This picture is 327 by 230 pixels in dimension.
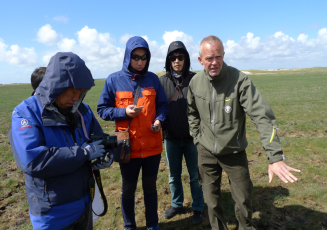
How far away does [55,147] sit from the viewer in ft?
6.46

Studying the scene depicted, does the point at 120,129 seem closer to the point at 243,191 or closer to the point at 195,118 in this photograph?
the point at 195,118

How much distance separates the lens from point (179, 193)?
4.20 metres

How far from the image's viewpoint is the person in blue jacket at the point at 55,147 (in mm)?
1861

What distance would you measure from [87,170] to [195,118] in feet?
6.23

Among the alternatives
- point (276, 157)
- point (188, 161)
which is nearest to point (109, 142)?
point (276, 157)

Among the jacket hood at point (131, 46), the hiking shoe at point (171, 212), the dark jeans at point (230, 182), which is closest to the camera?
the dark jeans at point (230, 182)

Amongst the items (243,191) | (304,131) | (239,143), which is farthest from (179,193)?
(304,131)

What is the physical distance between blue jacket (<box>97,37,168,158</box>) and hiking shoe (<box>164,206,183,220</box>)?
146 cm

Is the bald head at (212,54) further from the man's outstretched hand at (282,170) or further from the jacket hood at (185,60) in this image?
the man's outstretched hand at (282,170)

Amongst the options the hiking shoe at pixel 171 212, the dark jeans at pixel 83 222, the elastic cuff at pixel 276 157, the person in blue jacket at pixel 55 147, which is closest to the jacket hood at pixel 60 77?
the person in blue jacket at pixel 55 147

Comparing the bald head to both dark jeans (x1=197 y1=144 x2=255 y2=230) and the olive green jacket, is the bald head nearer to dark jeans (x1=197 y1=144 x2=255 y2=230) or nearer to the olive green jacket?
the olive green jacket

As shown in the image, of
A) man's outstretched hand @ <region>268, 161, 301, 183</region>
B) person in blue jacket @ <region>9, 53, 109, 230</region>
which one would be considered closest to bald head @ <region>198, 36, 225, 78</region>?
man's outstretched hand @ <region>268, 161, 301, 183</region>

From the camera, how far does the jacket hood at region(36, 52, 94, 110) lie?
190 centimetres

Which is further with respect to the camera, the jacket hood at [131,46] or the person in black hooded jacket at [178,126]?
the person in black hooded jacket at [178,126]
